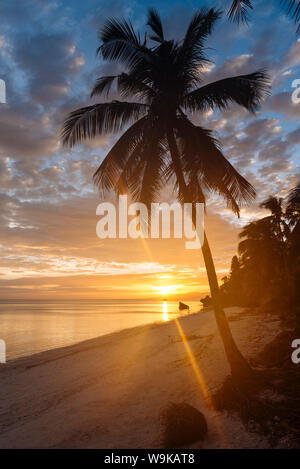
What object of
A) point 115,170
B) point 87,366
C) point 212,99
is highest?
point 212,99

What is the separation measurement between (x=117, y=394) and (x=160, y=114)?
29.6ft

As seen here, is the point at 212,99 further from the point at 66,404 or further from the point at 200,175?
the point at 66,404

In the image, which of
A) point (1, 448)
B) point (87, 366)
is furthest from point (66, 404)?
point (87, 366)

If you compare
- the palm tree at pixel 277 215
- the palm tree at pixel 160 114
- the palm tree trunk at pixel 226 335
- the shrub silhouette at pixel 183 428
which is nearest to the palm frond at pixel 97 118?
the palm tree at pixel 160 114

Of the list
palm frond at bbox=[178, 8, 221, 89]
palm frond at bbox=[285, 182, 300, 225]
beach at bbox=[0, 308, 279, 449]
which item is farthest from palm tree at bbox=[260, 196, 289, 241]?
palm frond at bbox=[178, 8, 221, 89]

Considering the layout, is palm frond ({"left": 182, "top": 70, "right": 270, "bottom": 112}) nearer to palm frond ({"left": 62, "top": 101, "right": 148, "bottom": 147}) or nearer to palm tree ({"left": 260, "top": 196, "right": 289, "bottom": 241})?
palm frond ({"left": 62, "top": 101, "right": 148, "bottom": 147})

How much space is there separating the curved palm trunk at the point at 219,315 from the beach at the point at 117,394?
3.36ft

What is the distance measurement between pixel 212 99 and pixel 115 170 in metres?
3.77

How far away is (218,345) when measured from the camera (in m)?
12.8

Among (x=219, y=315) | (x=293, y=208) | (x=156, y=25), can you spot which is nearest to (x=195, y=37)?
(x=156, y=25)

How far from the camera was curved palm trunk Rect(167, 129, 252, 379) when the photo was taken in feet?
25.6

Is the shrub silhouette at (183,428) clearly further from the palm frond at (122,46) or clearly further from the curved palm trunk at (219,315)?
the palm frond at (122,46)

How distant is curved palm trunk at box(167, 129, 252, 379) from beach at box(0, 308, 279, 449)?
1.02 meters

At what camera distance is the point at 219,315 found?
8.11m
